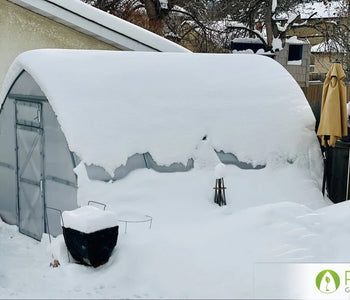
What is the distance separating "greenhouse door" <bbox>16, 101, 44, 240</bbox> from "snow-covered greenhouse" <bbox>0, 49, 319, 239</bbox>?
17 mm

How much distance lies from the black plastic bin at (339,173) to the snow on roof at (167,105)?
424 mm

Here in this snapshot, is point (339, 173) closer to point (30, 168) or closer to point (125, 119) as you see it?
point (125, 119)

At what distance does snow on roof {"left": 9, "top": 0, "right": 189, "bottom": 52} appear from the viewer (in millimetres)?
10703

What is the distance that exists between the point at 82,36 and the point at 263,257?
762cm

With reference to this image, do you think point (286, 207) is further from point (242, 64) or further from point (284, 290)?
point (242, 64)

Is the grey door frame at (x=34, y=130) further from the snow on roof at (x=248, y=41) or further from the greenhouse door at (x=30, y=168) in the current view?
the snow on roof at (x=248, y=41)

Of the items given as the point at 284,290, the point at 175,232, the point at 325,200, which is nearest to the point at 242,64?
the point at 325,200

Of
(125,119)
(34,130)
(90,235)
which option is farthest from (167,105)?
(90,235)

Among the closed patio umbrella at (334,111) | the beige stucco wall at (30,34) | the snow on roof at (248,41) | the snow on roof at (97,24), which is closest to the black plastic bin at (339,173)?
the closed patio umbrella at (334,111)

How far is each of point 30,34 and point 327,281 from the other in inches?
342

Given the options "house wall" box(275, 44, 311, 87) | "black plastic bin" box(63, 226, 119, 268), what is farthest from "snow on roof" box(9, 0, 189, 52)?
"house wall" box(275, 44, 311, 87)

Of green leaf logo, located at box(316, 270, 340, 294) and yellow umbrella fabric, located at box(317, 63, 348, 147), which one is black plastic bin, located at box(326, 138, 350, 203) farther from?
green leaf logo, located at box(316, 270, 340, 294)

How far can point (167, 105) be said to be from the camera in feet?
26.7

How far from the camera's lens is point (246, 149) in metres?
8.27
